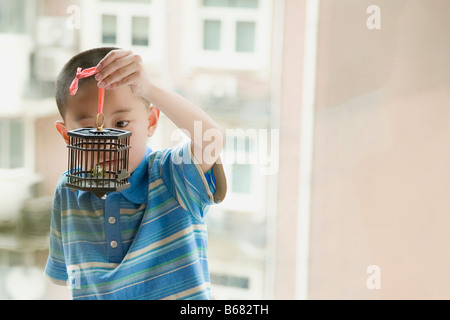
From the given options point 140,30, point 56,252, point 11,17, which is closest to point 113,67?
point 56,252

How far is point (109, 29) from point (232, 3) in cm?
32

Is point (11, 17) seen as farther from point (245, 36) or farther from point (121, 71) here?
point (121, 71)

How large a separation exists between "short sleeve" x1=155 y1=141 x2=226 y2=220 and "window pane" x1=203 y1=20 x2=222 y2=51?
60cm

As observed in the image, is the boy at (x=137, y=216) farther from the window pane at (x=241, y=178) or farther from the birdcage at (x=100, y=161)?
the window pane at (x=241, y=178)

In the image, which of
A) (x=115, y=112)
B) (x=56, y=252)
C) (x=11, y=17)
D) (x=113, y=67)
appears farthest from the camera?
(x=11, y=17)

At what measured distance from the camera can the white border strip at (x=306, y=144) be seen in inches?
54.2

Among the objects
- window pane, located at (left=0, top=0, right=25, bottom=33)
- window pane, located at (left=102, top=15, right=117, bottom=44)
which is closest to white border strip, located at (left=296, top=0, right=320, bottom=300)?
window pane, located at (left=102, top=15, right=117, bottom=44)

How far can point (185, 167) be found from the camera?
82 cm

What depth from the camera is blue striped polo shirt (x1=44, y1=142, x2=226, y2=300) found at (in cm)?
86

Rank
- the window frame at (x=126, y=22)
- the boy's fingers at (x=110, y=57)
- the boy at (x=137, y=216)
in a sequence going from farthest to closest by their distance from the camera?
the window frame at (x=126, y=22) < the boy at (x=137, y=216) < the boy's fingers at (x=110, y=57)

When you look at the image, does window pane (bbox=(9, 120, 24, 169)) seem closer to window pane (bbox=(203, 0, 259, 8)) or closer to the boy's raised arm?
window pane (bbox=(203, 0, 259, 8))

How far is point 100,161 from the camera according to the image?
2.72 feet

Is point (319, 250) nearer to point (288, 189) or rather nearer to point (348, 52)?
point (288, 189)

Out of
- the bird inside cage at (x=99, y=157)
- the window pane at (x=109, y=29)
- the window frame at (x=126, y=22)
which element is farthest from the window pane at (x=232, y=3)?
the bird inside cage at (x=99, y=157)
